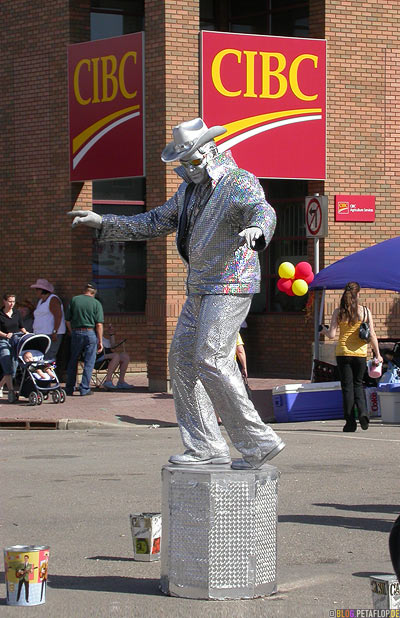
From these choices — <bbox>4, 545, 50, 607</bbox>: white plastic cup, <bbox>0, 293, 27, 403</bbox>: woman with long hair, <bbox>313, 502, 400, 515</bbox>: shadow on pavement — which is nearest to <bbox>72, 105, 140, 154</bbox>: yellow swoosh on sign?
<bbox>0, 293, 27, 403</bbox>: woman with long hair

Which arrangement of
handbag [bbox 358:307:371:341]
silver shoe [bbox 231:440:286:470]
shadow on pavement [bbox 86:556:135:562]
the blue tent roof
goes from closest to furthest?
silver shoe [bbox 231:440:286:470], shadow on pavement [bbox 86:556:135:562], handbag [bbox 358:307:371:341], the blue tent roof

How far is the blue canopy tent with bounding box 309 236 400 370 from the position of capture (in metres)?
15.3

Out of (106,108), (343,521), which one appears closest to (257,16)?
(106,108)

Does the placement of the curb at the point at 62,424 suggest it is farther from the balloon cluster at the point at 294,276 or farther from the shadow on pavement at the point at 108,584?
the shadow on pavement at the point at 108,584

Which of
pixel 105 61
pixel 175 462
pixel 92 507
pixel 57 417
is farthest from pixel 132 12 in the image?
pixel 175 462

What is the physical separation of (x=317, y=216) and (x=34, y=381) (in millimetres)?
4654

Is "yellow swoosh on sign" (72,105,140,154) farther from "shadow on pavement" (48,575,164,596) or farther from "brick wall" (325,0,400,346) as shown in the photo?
"shadow on pavement" (48,575,164,596)

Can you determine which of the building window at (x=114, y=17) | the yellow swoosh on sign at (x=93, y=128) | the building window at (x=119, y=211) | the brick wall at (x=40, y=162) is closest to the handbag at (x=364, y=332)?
the yellow swoosh on sign at (x=93, y=128)

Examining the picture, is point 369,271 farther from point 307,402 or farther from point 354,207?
point 354,207

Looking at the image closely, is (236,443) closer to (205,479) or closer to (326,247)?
(205,479)

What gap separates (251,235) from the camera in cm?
590

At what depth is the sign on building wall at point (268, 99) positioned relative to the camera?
18.5 m

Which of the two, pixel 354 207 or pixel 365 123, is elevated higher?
pixel 365 123

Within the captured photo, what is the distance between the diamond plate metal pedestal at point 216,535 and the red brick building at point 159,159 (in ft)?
40.0
